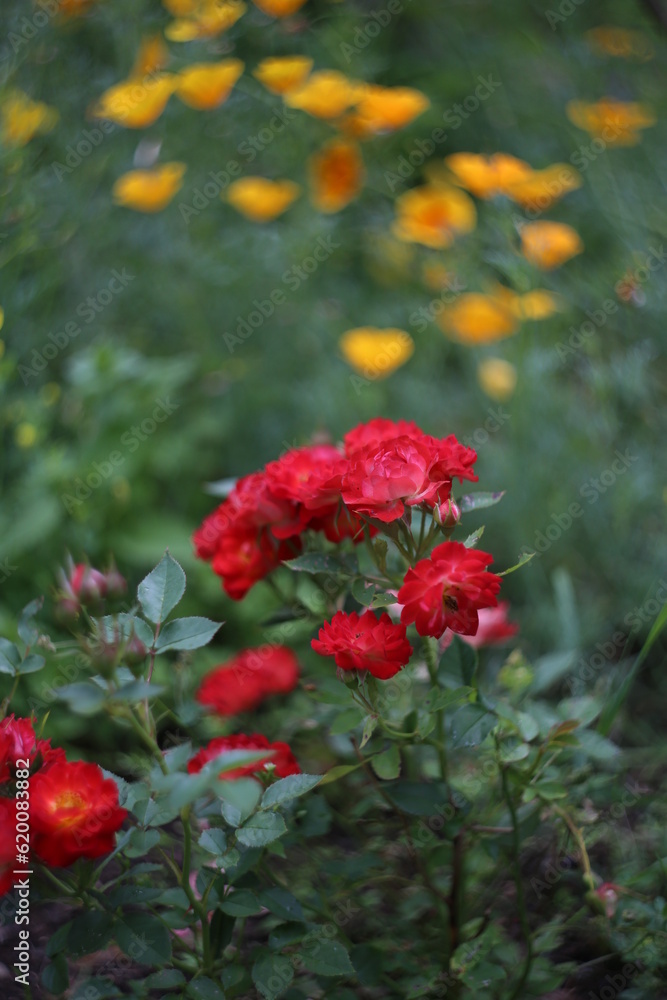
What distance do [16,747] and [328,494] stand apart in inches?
13.8

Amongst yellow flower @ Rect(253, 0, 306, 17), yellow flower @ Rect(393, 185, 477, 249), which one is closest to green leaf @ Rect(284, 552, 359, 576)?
yellow flower @ Rect(393, 185, 477, 249)

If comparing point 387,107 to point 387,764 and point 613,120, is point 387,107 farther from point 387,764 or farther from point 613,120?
point 387,764

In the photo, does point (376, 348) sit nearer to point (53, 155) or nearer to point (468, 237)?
point (468, 237)

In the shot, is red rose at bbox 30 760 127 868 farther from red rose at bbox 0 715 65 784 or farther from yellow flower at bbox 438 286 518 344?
yellow flower at bbox 438 286 518 344

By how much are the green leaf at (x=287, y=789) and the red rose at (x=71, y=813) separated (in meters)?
0.13

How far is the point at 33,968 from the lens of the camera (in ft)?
3.30

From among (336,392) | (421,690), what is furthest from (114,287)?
(421,690)

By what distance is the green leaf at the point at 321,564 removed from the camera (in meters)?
0.79

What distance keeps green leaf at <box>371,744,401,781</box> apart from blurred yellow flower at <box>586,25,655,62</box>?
2400mm

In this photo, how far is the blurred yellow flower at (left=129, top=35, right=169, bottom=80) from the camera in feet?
7.10

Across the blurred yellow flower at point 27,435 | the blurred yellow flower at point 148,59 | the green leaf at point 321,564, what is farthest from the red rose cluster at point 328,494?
the blurred yellow flower at point 148,59

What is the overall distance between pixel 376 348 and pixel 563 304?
52cm

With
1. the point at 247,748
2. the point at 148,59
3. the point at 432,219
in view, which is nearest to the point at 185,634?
the point at 247,748

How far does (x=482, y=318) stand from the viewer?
205 cm
